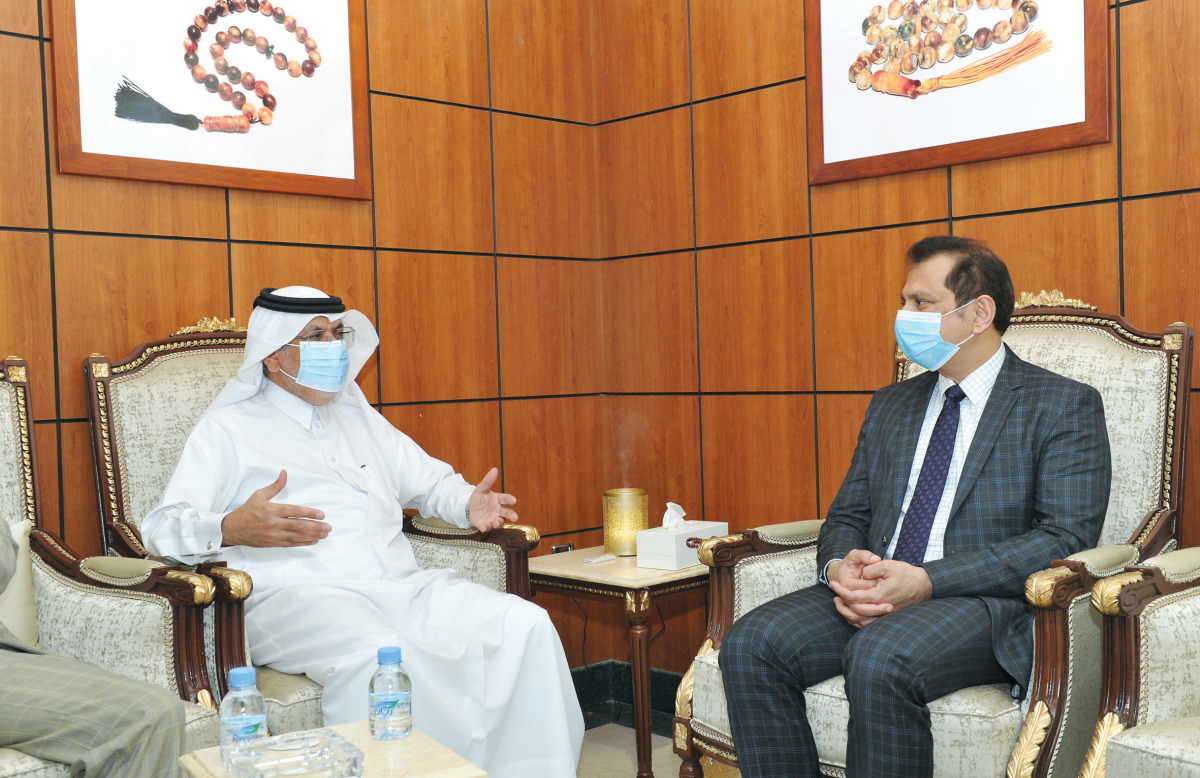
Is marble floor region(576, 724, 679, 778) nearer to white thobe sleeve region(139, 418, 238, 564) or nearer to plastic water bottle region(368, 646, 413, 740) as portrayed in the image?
white thobe sleeve region(139, 418, 238, 564)

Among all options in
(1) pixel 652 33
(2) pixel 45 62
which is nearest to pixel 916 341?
(1) pixel 652 33

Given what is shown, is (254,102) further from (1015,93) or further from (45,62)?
(1015,93)

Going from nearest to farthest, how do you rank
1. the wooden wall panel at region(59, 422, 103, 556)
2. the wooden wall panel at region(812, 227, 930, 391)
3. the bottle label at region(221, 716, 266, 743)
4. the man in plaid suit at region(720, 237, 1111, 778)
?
the bottle label at region(221, 716, 266, 743)
the man in plaid suit at region(720, 237, 1111, 778)
the wooden wall panel at region(59, 422, 103, 556)
the wooden wall panel at region(812, 227, 930, 391)

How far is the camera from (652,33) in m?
4.18

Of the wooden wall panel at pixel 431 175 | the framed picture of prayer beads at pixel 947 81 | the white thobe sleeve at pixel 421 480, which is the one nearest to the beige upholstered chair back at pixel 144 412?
the white thobe sleeve at pixel 421 480

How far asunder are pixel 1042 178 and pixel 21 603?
2.91 metres

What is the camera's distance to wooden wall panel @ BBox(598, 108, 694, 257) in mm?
4115

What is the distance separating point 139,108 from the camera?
318 centimetres

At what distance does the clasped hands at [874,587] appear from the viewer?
2420mm

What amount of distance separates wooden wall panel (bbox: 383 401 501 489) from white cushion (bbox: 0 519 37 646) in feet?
4.35

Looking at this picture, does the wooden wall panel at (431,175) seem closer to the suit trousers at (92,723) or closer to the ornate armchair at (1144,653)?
the suit trousers at (92,723)

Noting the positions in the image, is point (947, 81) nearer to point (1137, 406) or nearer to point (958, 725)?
point (1137, 406)

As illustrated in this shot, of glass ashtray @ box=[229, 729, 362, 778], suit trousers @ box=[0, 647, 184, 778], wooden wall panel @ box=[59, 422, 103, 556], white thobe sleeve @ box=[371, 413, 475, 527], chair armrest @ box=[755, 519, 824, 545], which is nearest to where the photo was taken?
glass ashtray @ box=[229, 729, 362, 778]

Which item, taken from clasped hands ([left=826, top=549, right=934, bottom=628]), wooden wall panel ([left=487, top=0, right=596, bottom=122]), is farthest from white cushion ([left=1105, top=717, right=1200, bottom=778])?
wooden wall panel ([left=487, top=0, right=596, bottom=122])
